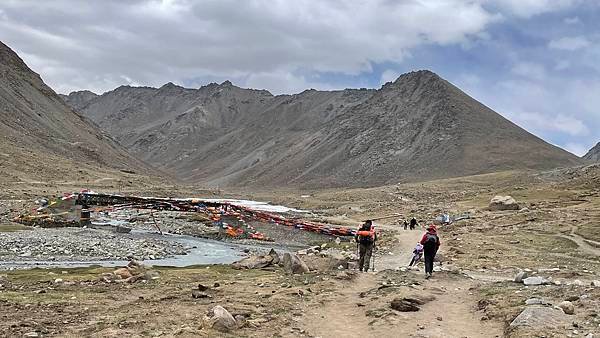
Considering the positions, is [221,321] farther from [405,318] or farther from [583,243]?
[583,243]

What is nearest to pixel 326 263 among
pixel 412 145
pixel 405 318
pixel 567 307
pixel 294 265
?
pixel 294 265

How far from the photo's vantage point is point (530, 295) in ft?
51.1

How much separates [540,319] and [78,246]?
25.2 metres

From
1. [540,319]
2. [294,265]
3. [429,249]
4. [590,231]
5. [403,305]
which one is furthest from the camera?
[590,231]

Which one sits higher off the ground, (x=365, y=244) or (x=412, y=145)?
(x=412, y=145)

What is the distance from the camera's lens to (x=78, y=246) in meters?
31.5

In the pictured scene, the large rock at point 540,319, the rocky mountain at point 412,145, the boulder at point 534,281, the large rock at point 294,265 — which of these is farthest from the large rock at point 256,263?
the rocky mountain at point 412,145

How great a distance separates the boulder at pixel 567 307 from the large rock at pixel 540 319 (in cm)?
29

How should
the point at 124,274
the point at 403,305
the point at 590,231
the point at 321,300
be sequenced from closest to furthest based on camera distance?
1. the point at 403,305
2. the point at 321,300
3. the point at 124,274
4. the point at 590,231

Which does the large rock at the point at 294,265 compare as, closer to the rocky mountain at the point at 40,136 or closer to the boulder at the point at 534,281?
the boulder at the point at 534,281

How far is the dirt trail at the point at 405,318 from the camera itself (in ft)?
43.1

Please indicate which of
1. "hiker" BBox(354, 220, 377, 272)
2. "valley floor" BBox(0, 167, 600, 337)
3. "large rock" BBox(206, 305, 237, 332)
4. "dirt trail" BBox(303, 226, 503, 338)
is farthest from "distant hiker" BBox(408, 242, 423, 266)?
"large rock" BBox(206, 305, 237, 332)

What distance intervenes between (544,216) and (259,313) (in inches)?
1430

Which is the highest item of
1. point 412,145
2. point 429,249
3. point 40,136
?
point 412,145
